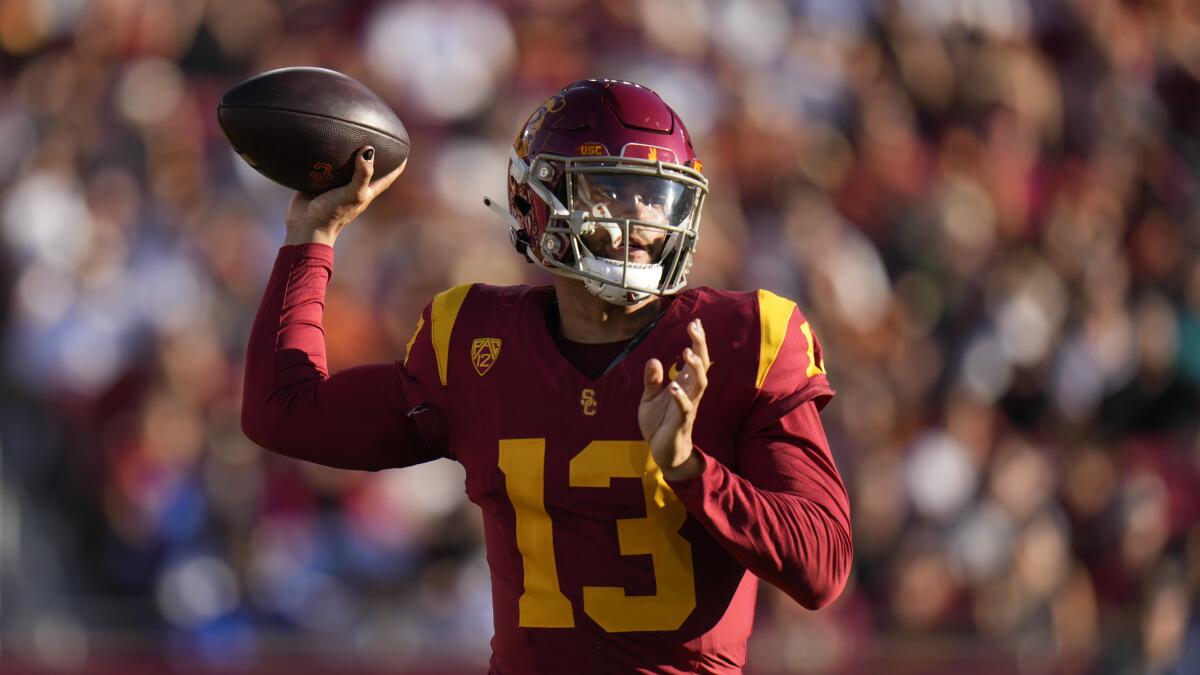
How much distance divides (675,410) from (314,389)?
0.80 m

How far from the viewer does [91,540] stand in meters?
5.58

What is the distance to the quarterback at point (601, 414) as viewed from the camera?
2.39 metres

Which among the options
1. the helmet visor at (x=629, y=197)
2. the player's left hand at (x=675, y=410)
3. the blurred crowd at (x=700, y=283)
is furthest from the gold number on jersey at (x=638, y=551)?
the blurred crowd at (x=700, y=283)

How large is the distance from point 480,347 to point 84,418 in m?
3.52

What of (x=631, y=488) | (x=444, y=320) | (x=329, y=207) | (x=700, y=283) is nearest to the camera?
(x=631, y=488)

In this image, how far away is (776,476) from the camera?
2355mm

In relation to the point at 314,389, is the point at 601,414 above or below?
below

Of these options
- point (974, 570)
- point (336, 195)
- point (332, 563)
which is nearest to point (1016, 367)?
point (974, 570)

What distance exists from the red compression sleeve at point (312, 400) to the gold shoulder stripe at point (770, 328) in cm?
59

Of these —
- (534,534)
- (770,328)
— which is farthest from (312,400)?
(770,328)

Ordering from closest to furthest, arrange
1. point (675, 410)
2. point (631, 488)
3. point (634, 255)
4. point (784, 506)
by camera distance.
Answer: point (675, 410), point (784, 506), point (631, 488), point (634, 255)

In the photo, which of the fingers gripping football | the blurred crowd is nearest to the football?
the fingers gripping football

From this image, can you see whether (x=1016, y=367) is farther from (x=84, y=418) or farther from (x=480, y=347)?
(x=480, y=347)

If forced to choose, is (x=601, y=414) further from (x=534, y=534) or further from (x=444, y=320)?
(x=444, y=320)
